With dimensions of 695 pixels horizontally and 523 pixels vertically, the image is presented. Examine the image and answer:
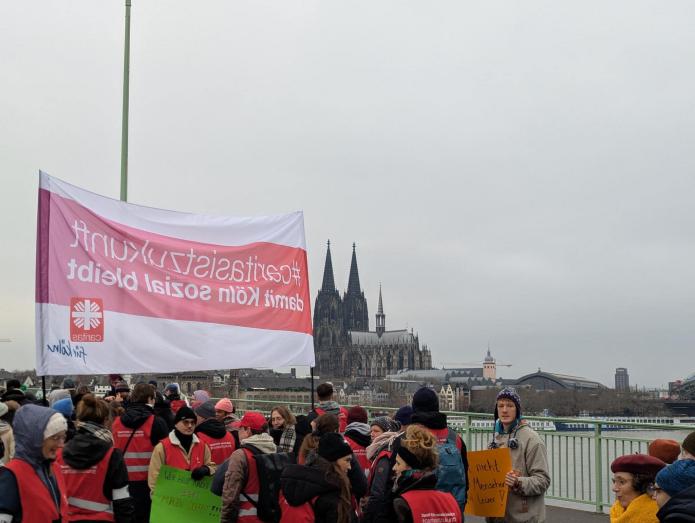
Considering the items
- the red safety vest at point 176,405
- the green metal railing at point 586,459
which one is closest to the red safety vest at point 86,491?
the red safety vest at point 176,405

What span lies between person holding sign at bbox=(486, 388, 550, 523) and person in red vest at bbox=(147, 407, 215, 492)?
2.06m

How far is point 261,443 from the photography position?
5.56 m

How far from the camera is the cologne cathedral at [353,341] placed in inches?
6663

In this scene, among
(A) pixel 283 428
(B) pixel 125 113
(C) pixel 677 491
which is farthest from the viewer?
(B) pixel 125 113

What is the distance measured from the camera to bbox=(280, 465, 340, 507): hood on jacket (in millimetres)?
4547

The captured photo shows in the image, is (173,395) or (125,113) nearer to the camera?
(173,395)

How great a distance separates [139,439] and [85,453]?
5.69ft

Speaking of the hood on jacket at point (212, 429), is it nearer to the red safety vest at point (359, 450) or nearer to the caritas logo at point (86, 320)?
the red safety vest at point (359, 450)

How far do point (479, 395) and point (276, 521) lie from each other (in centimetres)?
14818

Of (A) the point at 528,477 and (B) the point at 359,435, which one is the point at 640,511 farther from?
(B) the point at 359,435

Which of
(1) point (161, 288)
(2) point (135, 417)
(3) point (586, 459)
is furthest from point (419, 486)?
(3) point (586, 459)

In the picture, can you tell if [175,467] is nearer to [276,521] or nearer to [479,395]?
[276,521]

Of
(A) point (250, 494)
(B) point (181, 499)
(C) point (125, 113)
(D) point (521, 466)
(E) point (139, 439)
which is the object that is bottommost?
(B) point (181, 499)

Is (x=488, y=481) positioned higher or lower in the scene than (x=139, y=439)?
lower
